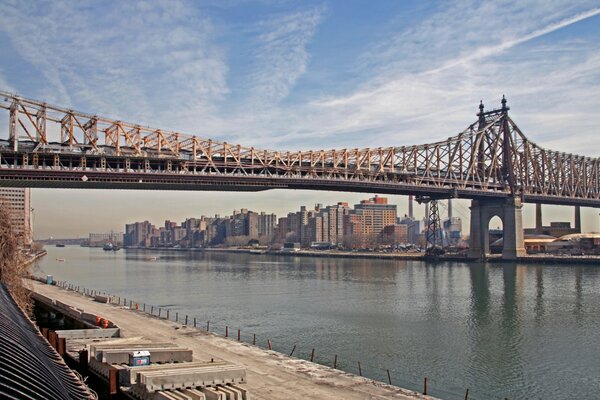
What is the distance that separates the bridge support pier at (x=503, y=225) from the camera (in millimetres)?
123875

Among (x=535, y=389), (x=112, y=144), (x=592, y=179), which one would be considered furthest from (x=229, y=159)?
(x=592, y=179)

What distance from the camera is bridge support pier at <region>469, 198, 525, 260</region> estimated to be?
123875mm

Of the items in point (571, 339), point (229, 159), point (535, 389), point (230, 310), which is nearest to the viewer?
point (535, 389)

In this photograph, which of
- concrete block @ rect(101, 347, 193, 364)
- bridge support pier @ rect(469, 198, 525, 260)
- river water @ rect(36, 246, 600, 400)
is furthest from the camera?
bridge support pier @ rect(469, 198, 525, 260)

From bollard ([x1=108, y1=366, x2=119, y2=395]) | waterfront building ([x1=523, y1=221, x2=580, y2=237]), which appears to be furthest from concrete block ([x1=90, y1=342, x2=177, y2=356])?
waterfront building ([x1=523, y1=221, x2=580, y2=237])

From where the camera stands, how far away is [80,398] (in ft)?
35.4

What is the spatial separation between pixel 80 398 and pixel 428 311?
42.5m

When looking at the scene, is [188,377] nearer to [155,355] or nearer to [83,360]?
[155,355]

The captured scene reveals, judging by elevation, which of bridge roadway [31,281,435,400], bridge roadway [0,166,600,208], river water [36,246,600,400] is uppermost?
bridge roadway [0,166,600,208]

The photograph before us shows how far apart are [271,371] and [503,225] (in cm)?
11217

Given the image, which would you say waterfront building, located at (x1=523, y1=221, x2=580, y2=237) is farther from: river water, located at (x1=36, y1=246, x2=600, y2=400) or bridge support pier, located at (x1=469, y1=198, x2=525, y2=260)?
river water, located at (x1=36, y1=246, x2=600, y2=400)

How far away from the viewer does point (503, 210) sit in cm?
12688

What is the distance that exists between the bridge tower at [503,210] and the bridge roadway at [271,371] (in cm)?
10174

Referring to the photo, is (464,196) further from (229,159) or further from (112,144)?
(112,144)
